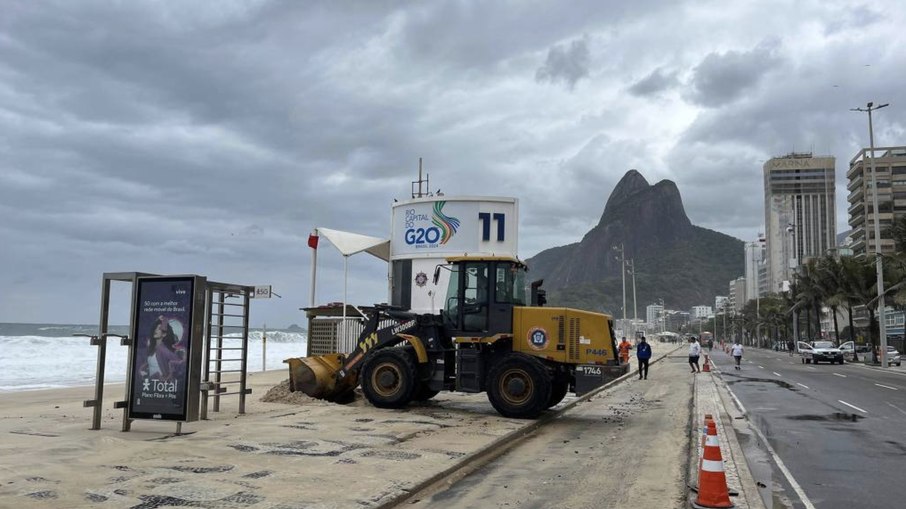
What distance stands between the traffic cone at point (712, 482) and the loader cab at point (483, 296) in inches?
285

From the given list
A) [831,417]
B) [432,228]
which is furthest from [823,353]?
[432,228]

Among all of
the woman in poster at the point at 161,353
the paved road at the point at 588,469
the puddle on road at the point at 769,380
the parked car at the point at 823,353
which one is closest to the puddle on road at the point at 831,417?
the paved road at the point at 588,469

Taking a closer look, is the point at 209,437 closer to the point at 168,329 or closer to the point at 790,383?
the point at 168,329

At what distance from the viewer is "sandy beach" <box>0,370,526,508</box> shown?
691 cm

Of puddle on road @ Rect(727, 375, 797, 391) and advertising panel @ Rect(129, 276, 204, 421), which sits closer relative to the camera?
advertising panel @ Rect(129, 276, 204, 421)

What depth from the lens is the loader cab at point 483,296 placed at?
47.0 feet

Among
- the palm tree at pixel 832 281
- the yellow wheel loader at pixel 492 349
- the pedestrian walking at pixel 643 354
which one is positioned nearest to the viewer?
the yellow wheel loader at pixel 492 349

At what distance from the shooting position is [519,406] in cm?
1369

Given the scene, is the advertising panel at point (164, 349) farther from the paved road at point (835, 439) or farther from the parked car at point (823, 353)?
the parked car at point (823, 353)

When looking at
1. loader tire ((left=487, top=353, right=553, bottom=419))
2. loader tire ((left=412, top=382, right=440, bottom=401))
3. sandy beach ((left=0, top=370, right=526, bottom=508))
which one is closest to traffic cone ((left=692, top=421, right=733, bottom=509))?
sandy beach ((left=0, top=370, right=526, bottom=508))

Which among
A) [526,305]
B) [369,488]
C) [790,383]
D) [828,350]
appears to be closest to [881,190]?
[828,350]

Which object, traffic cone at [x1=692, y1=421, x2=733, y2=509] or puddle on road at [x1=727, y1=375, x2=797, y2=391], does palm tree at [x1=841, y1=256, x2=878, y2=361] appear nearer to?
puddle on road at [x1=727, y1=375, x2=797, y2=391]

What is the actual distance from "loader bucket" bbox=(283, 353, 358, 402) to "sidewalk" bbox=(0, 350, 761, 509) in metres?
0.49

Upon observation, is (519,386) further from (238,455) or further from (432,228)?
(432,228)
